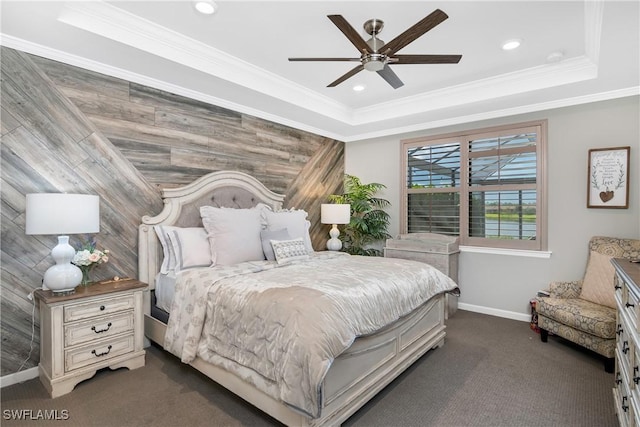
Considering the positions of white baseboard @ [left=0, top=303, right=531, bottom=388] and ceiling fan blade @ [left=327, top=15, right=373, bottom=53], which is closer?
ceiling fan blade @ [left=327, top=15, right=373, bottom=53]

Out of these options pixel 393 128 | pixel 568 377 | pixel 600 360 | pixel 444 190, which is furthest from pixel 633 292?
→ pixel 393 128

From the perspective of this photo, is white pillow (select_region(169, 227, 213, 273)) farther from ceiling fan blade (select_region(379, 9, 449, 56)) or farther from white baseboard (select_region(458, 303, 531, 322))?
white baseboard (select_region(458, 303, 531, 322))

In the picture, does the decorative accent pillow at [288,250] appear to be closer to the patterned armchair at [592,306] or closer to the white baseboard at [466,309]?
the white baseboard at [466,309]

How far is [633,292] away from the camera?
1521 mm

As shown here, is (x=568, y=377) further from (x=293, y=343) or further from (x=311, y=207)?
(x=311, y=207)

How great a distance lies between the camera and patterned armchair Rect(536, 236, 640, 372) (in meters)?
2.66

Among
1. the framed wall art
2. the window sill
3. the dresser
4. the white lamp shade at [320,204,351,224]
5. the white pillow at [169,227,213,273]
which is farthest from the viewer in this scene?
the white lamp shade at [320,204,351,224]

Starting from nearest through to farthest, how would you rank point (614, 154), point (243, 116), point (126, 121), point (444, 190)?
1. point (126, 121)
2. point (614, 154)
3. point (243, 116)
4. point (444, 190)

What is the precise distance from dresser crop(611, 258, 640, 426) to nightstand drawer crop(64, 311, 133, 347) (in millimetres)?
3181

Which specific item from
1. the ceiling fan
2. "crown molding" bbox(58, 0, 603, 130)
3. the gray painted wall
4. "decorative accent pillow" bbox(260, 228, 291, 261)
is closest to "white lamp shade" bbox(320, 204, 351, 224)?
"crown molding" bbox(58, 0, 603, 130)

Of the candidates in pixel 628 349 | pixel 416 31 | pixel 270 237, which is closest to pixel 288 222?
pixel 270 237

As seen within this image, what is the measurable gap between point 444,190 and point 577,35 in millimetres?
2243

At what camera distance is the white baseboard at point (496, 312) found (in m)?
3.89

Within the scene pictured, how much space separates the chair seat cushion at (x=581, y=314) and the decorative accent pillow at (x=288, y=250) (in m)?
2.41
